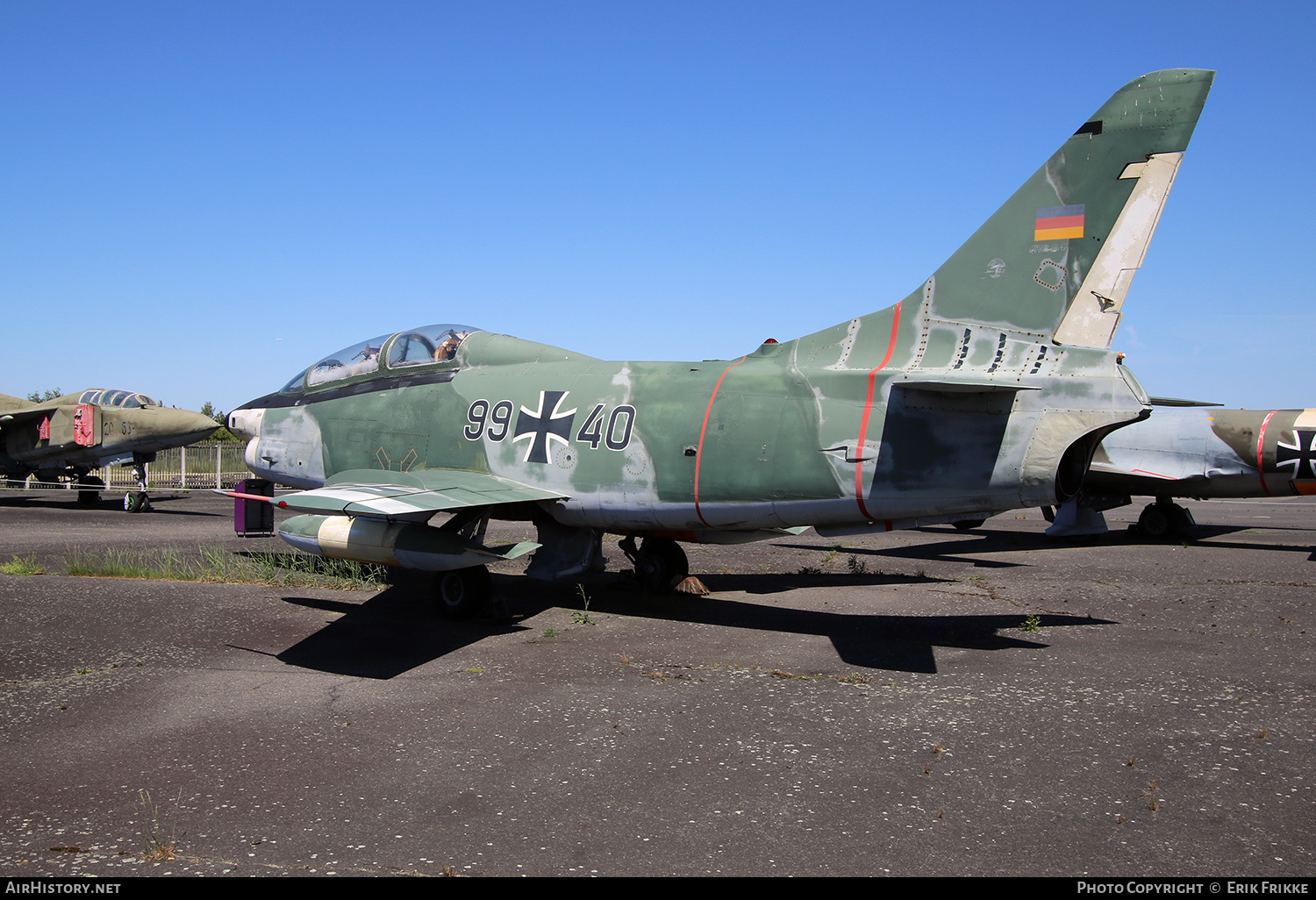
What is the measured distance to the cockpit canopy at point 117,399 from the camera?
2383 cm

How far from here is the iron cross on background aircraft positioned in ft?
24.2

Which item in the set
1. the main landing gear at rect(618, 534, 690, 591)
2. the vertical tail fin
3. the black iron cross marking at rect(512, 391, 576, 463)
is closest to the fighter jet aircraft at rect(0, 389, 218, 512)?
the black iron cross marking at rect(512, 391, 576, 463)

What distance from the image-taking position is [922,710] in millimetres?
6117

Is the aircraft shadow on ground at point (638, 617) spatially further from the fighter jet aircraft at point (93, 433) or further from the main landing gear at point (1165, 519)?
the fighter jet aircraft at point (93, 433)

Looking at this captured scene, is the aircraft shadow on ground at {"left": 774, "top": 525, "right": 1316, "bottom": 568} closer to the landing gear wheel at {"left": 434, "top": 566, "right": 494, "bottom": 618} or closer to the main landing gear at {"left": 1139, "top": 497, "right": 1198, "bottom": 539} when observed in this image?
the main landing gear at {"left": 1139, "top": 497, "right": 1198, "bottom": 539}

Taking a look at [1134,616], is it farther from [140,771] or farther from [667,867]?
[140,771]

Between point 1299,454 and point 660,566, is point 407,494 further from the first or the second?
point 1299,454

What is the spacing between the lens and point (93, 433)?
2352 cm

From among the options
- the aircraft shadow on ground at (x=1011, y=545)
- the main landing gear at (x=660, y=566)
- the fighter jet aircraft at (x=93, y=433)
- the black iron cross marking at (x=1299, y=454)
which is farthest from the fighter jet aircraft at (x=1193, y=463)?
the fighter jet aircraft at (x=93, y=433)

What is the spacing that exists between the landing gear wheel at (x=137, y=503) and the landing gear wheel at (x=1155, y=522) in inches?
971

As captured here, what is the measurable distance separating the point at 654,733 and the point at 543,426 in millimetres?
4939

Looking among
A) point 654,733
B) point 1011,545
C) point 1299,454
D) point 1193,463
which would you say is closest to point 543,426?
point 654,733

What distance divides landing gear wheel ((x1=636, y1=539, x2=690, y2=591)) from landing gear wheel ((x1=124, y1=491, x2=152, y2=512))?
1740 cm

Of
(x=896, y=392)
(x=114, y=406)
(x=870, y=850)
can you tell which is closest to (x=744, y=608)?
(x=896, y=392)
